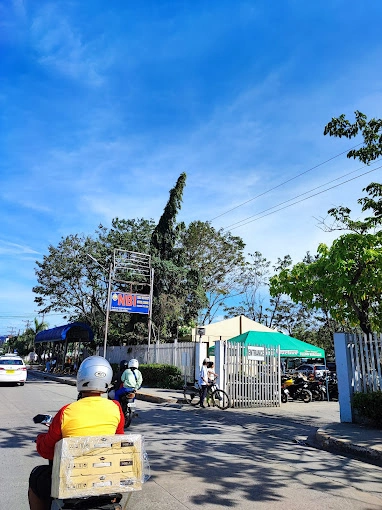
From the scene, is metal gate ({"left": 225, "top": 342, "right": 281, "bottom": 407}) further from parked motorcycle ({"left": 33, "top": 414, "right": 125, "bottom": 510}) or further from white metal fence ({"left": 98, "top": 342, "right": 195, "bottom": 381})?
parked motorcycle ({"left": 33, "top": 414, "right": 125, "bottom": 510})

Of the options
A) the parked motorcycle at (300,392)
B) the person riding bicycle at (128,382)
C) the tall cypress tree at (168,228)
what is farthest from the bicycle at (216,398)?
the tall cypress tree at (168,228)

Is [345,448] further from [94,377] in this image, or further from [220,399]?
[220,399]

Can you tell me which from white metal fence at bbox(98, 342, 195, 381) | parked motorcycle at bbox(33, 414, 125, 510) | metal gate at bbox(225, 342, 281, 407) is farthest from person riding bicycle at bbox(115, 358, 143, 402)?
white metal fence at bbox(98, 342, 195, 381)

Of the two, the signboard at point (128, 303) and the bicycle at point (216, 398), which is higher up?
the signboard at point (128, 303)

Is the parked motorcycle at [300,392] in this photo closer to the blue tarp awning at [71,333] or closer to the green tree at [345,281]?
the green tree at [345,281]

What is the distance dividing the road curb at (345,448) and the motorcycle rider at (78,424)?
18.2ft

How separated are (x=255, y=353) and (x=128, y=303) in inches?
449

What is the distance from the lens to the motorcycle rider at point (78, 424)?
2.92m

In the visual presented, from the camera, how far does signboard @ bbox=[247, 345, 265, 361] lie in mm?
14877

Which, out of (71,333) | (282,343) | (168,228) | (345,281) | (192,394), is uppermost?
(168,228)

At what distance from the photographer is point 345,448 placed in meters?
7.59

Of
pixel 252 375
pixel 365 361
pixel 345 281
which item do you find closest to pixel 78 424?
pixel 345 281

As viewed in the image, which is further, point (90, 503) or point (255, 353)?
point (255, 353)

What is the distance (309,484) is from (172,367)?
48.3 feet
